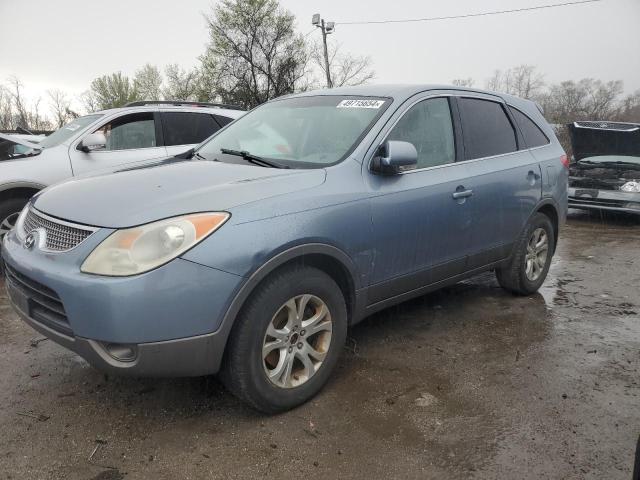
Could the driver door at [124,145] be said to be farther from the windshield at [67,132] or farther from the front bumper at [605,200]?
the front bumper at [605,200]

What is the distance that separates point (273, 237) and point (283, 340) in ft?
1.79

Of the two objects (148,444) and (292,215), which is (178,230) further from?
(148,444)

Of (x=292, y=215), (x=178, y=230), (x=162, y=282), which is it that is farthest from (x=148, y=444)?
(x=292, y=215)

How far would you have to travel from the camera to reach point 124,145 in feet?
20.0

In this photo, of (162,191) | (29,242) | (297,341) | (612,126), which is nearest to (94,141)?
(29,242)

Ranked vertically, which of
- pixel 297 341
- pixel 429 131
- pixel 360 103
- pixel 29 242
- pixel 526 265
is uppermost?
pixel 360 103

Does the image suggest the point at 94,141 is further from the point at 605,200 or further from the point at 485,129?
the point at 605,200

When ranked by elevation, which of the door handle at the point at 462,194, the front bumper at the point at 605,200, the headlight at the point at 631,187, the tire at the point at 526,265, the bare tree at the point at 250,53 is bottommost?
the front bumper at the point at 605,200

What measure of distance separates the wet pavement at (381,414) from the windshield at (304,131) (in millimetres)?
1357

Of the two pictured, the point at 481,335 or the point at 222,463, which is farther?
the point at 481,335

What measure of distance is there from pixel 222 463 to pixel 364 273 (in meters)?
1.26

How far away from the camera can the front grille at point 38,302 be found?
7.92 ft

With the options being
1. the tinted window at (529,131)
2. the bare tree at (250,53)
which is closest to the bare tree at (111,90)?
the bare tree at (250,53)

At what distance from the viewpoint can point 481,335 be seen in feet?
12.8
